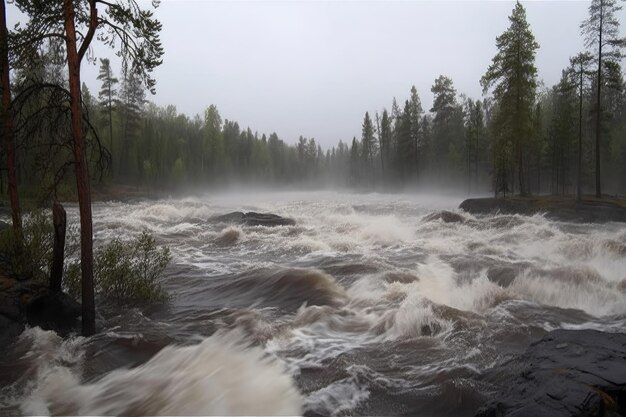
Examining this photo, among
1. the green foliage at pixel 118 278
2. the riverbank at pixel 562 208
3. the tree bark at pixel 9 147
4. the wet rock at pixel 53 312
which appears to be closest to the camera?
the wet rock at pixel 53 312

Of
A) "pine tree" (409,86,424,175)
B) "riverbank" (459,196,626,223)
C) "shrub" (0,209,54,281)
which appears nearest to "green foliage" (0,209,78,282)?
"shrub" (0,209,54,281)

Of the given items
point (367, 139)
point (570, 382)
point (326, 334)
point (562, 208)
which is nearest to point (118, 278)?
point (326, 334)

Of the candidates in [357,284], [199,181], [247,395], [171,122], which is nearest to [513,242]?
[357,284]

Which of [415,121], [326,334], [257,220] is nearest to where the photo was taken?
[326,334]

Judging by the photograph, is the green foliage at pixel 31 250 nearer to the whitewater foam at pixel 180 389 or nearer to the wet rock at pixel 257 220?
the whitewater foam at pixel 180 389

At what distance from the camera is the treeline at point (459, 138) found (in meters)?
29.6

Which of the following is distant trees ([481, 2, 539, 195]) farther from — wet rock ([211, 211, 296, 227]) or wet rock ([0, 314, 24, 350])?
wet rock ([0, 314, 24, 350])

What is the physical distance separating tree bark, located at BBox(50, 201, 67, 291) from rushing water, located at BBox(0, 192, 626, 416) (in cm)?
107

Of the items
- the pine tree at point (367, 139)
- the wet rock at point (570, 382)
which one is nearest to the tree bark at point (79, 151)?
the wet rock at point (570, 382)

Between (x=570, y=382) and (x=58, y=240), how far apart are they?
28.0ft

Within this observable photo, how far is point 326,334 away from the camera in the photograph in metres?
8.62

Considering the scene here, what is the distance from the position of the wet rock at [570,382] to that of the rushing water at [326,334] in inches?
37.9

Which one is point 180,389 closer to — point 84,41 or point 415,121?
point 84,41

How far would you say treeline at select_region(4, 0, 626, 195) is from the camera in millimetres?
29578
